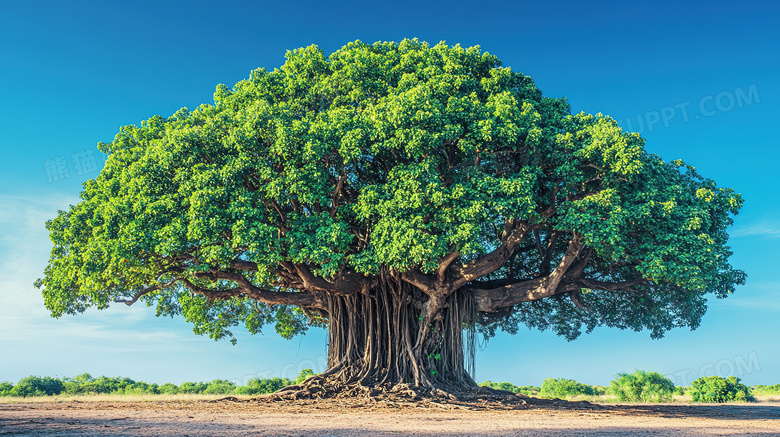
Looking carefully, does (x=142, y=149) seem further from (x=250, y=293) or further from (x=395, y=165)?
(x=395, y=165)

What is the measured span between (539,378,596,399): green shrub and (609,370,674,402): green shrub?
7.69ft

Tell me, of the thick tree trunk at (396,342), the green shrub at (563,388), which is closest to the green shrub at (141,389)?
the thick tree trunk at (396,342)

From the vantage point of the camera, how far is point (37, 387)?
18.5m

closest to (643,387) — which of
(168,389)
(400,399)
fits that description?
(400,399)

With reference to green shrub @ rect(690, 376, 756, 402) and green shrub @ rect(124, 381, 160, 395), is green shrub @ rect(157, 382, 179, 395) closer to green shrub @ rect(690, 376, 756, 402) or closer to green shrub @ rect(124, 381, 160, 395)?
green shrub @ rect(124, 381, 160, 395)

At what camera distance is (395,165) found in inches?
451

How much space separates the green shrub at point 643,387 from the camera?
733 inches

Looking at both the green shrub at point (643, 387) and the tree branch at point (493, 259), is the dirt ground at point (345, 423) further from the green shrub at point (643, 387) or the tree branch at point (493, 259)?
the green shrub at point (643, 387)

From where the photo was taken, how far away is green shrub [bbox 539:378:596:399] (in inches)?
852

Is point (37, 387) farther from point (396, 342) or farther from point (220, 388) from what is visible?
point (396, 342)

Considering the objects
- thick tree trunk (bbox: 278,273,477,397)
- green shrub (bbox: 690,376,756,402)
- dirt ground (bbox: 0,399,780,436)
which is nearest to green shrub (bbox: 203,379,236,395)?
thick tree trunk (bbox: 278,273,477,397)

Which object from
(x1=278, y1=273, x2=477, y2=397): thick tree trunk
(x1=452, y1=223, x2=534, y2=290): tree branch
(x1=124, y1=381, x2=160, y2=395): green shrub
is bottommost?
(x1=124, y1=381, x2=160, y2=395): green shrub

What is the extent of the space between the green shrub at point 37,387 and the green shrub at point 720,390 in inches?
917

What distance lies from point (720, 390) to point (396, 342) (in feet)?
42.6
